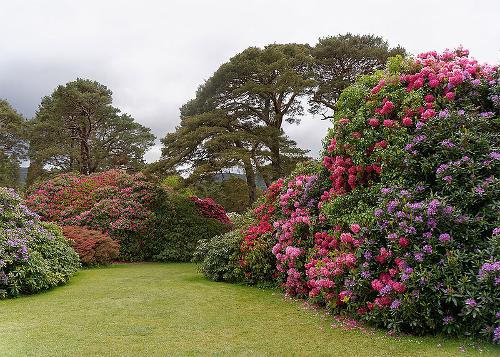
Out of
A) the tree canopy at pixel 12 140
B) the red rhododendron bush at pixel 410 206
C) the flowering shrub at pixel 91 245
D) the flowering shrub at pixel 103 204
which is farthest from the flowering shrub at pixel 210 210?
the tree canopy at pixel 12 140

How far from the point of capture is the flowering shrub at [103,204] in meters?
15.0

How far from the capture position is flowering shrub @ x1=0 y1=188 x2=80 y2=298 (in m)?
7.93

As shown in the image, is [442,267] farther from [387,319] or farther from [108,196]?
[108,196]

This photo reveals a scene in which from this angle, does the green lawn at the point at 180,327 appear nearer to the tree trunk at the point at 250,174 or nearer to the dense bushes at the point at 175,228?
the dense bushes at the point at 175,228

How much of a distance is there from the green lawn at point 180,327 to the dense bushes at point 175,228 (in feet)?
21.1

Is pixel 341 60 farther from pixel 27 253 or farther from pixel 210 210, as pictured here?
pixel 27 253

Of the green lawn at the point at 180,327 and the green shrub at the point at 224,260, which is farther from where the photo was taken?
the green shrub at the point at 224,260

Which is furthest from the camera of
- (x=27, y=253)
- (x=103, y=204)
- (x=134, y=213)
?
(x=134, y=213)

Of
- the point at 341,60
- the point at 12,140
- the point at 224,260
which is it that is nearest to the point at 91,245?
the point at 224,260

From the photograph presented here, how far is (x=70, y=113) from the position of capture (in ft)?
86.7

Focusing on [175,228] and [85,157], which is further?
[85,157]

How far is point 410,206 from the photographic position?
534 cm

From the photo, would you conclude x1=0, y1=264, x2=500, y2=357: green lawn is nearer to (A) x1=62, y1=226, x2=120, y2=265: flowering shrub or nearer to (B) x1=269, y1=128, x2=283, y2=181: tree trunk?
(A) x1=62, y1=226, x2=120, y2=265: flowering shrub

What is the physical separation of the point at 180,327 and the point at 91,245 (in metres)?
8.08
